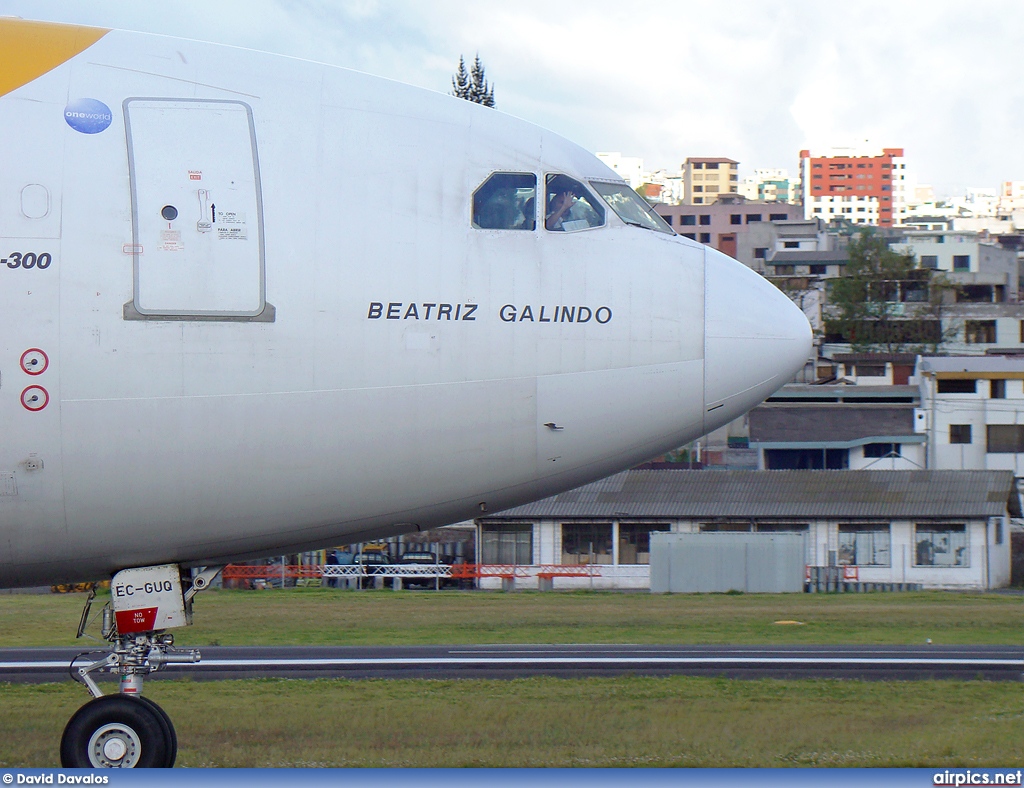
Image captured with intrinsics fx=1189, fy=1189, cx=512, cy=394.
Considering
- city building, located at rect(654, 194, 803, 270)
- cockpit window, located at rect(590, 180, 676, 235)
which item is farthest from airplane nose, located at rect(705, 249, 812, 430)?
city building, located at rect(654, 194, 803, 270)

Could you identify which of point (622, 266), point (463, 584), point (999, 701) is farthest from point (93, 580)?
point (463, 584)

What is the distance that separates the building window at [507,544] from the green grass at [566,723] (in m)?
32.7

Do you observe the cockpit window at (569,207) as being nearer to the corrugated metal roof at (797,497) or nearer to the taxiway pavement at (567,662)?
the taxiway pavement at (567,662)

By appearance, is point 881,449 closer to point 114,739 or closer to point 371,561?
point 371,561

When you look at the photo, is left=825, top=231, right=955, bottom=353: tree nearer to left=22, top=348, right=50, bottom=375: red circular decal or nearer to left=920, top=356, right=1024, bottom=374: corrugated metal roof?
left=920, top=356, right=1024, bottom=374: corrugated metal roof

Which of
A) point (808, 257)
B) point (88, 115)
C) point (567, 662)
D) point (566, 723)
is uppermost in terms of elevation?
point (808, 257)

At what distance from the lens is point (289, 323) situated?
27.6 ft

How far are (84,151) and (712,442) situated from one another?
80.0 m

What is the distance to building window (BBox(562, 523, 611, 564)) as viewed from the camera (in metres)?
49.7

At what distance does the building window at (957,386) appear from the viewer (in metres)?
66.1

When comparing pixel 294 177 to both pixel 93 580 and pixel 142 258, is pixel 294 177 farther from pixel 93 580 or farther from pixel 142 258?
pixel 93 580

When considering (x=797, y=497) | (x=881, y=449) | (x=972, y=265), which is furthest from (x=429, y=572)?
(x=972, y=265)

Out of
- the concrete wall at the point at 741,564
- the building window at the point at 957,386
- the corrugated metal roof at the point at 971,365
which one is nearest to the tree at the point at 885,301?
the corrugated metal roof at the point at 971,365

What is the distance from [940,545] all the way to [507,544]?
17.7 metres
